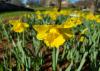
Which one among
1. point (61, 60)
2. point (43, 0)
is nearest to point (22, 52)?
point (61, 60)

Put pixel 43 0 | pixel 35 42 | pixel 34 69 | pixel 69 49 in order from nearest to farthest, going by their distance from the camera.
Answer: pixel 34 69 → pixel 69 49 → pixel 35 42 → pixel 43 0

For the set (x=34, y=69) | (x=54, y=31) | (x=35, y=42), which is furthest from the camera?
(x=35, y=42)

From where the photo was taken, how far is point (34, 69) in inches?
105

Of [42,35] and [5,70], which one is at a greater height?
[42,35]

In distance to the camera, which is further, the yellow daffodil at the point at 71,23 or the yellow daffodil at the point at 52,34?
the yellow daffodil at the point at 71,23

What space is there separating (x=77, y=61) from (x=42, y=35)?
0.92 meters

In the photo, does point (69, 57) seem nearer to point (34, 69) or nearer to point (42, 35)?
point (34, 69)

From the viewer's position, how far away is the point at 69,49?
3.12 meters

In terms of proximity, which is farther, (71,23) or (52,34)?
(71,23)

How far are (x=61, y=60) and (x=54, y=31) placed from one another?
1341 millimetres

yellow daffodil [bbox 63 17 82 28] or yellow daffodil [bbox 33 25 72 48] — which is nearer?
yellow daffodil [bbox 33 25 72 48]

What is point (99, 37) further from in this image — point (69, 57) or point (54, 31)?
point (54, 31)

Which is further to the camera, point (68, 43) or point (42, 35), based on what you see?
point (68, 43)

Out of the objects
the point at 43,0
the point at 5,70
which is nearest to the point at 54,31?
the point at 5,70
